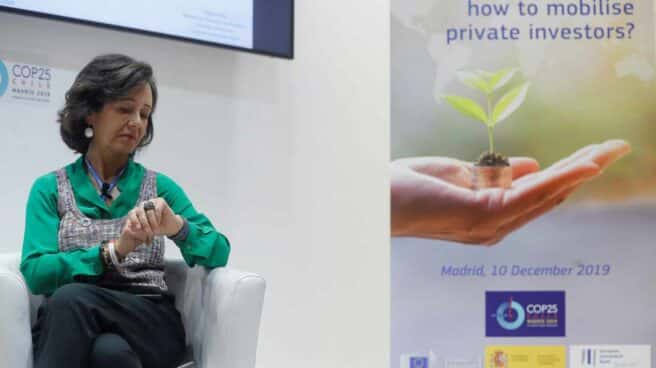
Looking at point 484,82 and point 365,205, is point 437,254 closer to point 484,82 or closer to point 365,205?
point 365,205

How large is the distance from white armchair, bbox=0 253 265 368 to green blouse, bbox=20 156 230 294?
0.06 m

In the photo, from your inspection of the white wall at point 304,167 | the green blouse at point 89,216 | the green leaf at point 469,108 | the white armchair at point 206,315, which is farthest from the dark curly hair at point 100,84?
the green leaf at point 469,108

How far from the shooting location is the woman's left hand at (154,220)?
2.05 meters

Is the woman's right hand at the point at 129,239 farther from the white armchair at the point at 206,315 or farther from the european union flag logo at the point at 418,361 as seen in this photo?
the european union flag logo at the point at 418,361

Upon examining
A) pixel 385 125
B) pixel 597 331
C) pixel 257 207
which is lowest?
pixel 597 331

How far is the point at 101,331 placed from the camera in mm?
1938

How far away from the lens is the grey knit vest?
214 cm

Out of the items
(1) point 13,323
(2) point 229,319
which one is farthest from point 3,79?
(2) point 229,319

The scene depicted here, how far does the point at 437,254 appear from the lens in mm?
3299

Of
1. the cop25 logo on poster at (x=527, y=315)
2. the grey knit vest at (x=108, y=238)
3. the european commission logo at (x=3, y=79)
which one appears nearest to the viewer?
the grey knit vest at (x=108, y=238)

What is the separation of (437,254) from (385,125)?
0.66 metres

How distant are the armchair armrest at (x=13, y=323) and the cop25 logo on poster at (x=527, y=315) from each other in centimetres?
196

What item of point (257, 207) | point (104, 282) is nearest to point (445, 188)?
point (257, 207)

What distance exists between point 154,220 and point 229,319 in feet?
1.09
